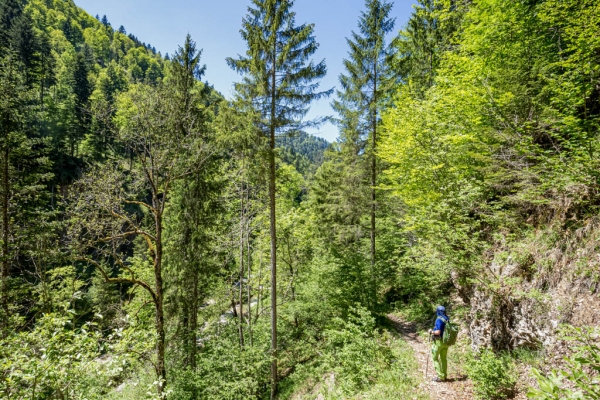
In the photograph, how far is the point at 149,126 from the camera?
8250 millimetres

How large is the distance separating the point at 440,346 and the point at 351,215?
9.67 meters

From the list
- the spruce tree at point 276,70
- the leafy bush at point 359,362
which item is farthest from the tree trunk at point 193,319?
the leafy bush at point 359,362

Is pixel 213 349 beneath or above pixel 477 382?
beneath

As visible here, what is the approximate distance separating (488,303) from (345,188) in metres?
9.43

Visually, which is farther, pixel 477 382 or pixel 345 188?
pixel 345 188

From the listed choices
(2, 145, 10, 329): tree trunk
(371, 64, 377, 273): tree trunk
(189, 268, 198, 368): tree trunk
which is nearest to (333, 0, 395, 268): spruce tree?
(371, 64, 377, 273): tree trunk

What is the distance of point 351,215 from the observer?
50.8ft

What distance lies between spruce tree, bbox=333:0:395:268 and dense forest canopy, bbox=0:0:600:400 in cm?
11

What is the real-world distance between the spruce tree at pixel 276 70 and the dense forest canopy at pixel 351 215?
70 millimetres

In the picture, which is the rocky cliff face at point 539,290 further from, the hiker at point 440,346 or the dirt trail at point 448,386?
the hiker at point 440,346

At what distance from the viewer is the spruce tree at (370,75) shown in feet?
44.2

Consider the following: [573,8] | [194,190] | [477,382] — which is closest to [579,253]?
[477,382]

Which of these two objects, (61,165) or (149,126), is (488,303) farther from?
(61,165)

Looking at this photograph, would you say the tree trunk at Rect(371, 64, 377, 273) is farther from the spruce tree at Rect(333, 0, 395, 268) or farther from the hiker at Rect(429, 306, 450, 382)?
the hiker at Rect(429, 306, 450, 382)
